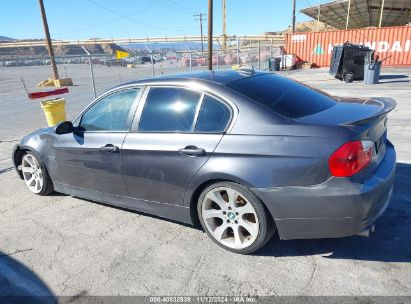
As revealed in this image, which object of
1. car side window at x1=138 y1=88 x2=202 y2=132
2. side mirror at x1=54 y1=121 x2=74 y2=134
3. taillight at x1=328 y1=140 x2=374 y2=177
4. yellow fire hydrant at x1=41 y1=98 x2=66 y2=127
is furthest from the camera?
yellow fire hydrant at x1=41 y1=98 x2=66 y2=127

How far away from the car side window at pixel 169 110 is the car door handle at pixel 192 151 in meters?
0.18

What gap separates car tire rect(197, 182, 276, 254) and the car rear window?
793 millimetres

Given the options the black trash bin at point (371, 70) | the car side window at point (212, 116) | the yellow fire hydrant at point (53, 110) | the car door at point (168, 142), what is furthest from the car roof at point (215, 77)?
the black trash bin at point (371, 70)

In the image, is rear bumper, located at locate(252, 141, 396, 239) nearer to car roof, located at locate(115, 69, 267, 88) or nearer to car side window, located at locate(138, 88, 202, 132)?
car side window, located at locate(138, 88, 202, 132)

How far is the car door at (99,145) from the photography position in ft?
12.1

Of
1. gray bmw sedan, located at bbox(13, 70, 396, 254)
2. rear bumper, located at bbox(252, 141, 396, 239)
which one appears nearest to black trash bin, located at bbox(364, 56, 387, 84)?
gray bmw sedan, located at bbox(13, 70, 396, 254)

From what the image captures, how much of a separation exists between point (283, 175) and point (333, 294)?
94 cm

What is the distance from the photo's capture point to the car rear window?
3.01 m

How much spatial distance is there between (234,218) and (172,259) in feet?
2.25

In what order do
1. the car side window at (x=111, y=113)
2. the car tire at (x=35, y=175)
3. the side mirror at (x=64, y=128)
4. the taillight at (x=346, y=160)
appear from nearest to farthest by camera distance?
the taillight at (x=346, y=160), the car side window at (x=111, y=113), the side mirror at (x=64, y=128), the car tire at (x=35, y=175)

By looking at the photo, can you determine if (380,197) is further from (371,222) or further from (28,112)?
(28,112)

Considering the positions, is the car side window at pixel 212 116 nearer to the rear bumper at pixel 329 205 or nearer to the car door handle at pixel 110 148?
the rear bumper at pixel 329 205

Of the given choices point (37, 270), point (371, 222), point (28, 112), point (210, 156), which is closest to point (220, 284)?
point (210, 156)

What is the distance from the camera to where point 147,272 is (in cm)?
297
